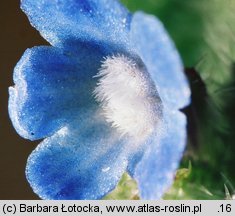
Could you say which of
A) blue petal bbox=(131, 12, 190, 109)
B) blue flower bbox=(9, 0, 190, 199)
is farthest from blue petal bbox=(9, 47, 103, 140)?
blue petal bbox=(131, 12, 190, 109)

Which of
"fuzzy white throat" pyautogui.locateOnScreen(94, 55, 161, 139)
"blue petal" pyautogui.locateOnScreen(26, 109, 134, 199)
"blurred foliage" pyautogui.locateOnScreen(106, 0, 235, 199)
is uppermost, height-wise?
"blurred foliage" pyautogui.locateOnScreen(106, 0, 235, 199)

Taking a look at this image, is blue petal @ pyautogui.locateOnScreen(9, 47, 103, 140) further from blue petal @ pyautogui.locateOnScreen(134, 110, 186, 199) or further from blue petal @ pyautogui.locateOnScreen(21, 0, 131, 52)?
blue petal @ pyautogui.locateOnScreen(134, 110, 186, 199)

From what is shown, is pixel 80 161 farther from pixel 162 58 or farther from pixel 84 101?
pixel 162 58

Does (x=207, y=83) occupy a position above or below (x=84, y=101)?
above

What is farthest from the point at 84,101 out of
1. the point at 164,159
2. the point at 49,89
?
the point at 164,159

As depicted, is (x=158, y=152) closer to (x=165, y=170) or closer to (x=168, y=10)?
(x=165, y=170)

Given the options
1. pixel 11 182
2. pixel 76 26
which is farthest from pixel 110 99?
pixel 11 182
